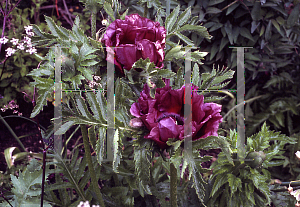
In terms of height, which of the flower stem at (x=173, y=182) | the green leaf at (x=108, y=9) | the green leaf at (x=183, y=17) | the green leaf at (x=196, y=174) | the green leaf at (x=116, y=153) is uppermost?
the green leaf at (x=183, y=17)

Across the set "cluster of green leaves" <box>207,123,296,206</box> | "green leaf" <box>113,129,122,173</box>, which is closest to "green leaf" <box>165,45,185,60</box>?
"green leaf" <box>113,129,122,173</box>

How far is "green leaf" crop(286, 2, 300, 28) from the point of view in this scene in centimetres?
133

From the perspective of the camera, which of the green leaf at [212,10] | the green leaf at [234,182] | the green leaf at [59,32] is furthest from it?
the green leaf at [212,10]

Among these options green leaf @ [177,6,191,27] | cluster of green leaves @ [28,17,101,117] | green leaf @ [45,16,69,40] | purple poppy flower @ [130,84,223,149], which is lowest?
purple poppy flower @ [130,84,223,149]

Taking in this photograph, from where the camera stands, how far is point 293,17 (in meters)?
1.34

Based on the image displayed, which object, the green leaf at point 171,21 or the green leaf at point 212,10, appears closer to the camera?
the green leaf at point 171,21

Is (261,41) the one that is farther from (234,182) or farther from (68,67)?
(68,67)

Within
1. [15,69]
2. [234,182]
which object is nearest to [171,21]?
[234,182]

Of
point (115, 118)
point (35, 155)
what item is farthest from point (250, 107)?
point (115, 118)

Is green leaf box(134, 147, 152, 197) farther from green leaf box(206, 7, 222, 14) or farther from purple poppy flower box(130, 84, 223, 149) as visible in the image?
green leaf box(206, 7, 222, 14)

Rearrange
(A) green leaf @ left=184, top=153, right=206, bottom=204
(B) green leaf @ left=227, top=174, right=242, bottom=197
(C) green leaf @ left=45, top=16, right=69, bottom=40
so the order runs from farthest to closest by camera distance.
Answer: (B) green leaf @ left=227, top=174, right=242, bottom=197
(C) green leaf @ left=45, top=16, right=69, bottom=40
(A) green leaf @ left=184, top=153, right=206, bottom=204

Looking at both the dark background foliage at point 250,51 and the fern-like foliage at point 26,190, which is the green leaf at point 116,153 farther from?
the dark background foliage at point 250,51

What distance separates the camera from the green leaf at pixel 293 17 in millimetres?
1332

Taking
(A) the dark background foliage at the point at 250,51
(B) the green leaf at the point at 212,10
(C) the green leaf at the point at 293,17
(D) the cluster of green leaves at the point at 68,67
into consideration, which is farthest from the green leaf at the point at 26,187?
(C) the green leaf at the point at 293,17
